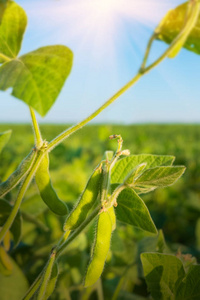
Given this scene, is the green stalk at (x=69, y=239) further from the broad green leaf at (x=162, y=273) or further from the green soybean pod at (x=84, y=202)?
the broad green leaf at (x=162, y=273)

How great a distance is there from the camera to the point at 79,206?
0.53 meters

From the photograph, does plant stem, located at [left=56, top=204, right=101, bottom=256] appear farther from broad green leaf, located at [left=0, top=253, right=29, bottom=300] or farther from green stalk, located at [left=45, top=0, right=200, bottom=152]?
broad green leaf, located at [left=0, top=253, right=29, bottom=300]

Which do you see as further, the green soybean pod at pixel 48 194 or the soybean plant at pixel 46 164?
the green soybean pod at pixel 48 194

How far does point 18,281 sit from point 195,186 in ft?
8.36

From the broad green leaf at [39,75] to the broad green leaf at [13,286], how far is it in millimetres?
483

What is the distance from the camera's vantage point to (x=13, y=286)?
0.75 meters

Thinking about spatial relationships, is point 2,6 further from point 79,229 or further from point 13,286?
point 13,286

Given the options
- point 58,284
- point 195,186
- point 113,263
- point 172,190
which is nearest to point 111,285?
point 113,263

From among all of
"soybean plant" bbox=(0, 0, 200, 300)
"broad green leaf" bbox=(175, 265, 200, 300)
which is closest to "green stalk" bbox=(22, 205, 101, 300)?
"soybean plant" bbox=(0, 0, 200, 300)

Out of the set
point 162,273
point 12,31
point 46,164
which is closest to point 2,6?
point 12,31

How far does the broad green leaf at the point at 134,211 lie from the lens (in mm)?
537

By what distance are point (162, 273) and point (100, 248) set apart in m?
0.16

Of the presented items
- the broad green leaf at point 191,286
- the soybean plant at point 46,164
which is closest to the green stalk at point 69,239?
the soybean plant at point 46,164

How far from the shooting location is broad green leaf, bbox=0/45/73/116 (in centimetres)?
45
